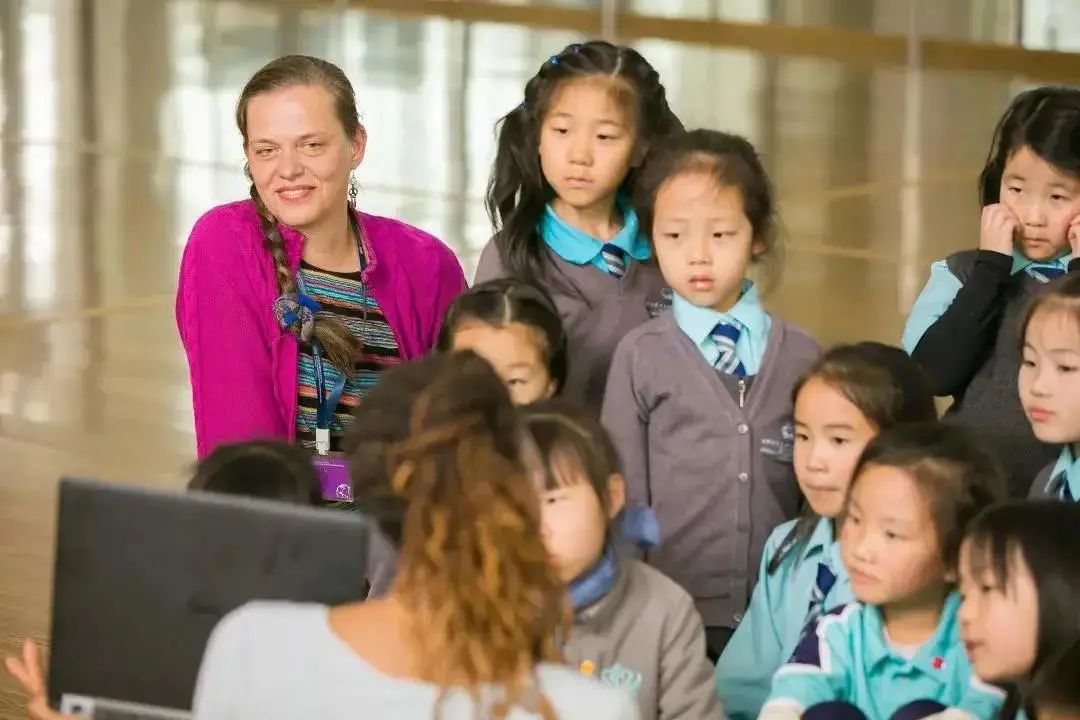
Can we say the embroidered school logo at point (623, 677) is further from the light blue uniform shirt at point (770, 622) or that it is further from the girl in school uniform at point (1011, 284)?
the girl in school uniform at point (1011, 284)

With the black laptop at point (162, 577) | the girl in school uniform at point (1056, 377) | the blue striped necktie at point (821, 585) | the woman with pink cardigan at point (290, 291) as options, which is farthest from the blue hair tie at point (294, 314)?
the girl in school uniform at point (1056, 377)

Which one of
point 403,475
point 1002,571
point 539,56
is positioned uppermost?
point 539,56

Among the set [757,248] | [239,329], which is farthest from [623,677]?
[239,329]

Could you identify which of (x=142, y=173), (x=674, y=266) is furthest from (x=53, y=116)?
(x=674, y=266)

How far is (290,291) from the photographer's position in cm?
378

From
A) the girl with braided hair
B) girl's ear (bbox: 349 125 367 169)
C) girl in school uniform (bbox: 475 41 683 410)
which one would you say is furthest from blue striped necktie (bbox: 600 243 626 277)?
the girl with braided hair

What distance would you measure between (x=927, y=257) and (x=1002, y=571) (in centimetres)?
509

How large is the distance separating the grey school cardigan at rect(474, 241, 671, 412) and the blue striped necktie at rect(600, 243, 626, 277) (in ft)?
0.04

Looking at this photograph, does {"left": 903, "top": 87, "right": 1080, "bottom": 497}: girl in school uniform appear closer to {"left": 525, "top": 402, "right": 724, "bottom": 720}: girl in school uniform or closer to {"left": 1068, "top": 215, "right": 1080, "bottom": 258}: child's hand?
{"left": 1068, "top": 215, "right": 1080, "bottom": 258}: child's hand

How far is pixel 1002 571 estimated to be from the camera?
284cm

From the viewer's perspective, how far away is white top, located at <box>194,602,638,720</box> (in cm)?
215

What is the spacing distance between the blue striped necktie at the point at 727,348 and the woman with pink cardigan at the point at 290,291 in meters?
0.68

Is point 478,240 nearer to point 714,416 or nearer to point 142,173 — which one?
point 142,173

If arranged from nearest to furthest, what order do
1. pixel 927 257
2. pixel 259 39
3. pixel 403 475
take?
pixel 403 475 → pixel 927 257 → pixel 259 39
